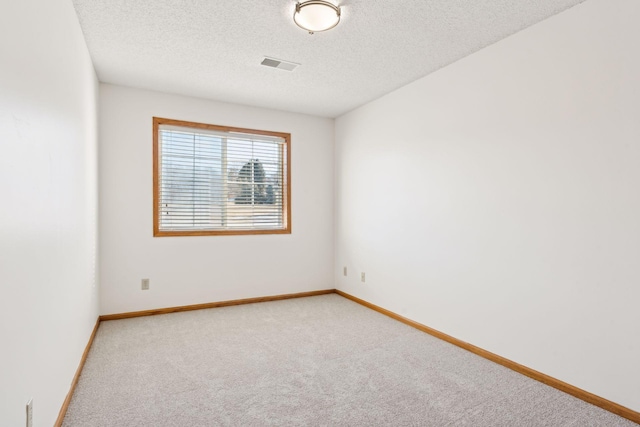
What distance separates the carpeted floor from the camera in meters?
2.00

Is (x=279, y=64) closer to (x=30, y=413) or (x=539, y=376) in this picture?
(x=30, y=413)

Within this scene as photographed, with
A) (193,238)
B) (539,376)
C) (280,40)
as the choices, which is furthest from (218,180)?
(539,376)

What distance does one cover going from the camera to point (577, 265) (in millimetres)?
2275

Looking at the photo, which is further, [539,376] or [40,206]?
[539,376]

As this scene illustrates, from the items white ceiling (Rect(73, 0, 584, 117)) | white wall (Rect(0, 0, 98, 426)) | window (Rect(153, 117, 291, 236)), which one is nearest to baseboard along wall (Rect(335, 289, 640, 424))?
window (Rect(153, 117, 291, 236))

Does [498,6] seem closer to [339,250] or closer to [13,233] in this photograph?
[13,233]

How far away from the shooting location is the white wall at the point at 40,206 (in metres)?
1.21

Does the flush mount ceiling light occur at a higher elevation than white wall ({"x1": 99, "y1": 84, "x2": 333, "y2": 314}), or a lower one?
higher

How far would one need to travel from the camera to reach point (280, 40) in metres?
2.78

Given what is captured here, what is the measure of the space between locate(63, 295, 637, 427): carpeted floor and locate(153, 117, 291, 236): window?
1269 mm

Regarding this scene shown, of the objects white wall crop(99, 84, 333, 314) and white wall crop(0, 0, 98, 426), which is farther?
white wall crop(99, 84, 333, 314)

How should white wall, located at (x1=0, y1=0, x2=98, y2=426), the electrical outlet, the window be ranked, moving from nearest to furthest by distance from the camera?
white wall, located at (x1=0, y1=0, x2=98, y2=426) < the electrical outlet < the window

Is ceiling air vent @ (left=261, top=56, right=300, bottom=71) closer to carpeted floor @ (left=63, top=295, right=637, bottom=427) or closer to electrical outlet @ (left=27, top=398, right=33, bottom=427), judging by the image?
carpeted floor @ (left=63, top=295, right=637, bottom=427)

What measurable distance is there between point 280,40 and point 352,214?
96.9 inches
